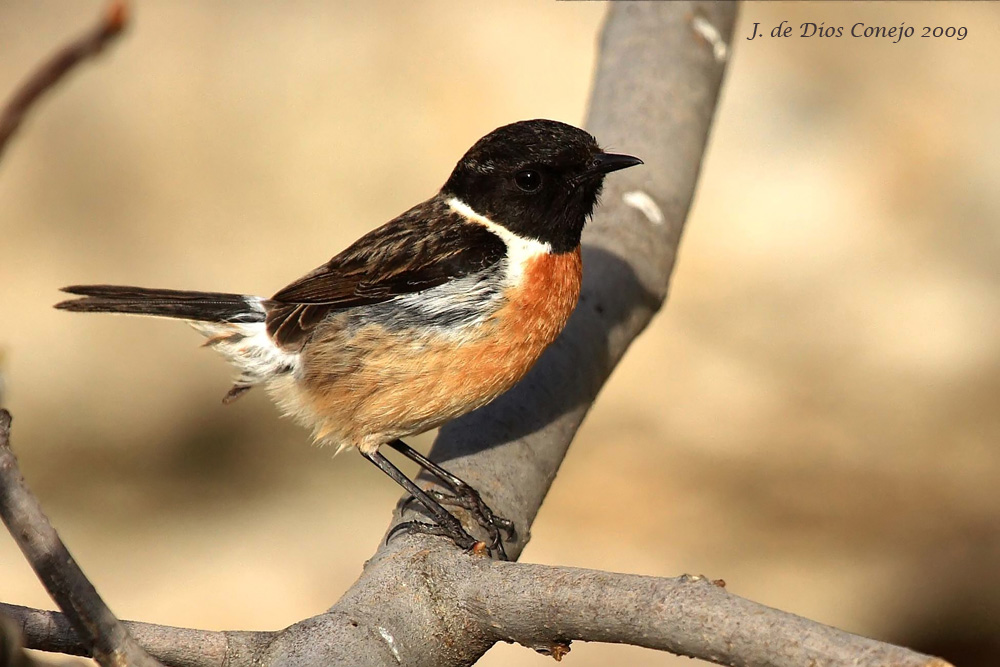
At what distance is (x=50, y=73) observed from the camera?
1297 millimetres

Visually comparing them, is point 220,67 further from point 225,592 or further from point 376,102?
point 225,592

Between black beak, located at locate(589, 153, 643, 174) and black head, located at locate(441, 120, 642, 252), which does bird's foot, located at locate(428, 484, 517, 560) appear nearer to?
black head, located at locate(441, 120, 642, 252)

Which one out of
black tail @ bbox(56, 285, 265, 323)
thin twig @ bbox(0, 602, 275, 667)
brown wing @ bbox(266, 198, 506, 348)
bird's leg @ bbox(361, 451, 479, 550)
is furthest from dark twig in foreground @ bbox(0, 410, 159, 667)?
brown wing @ bbox(266, 198, 506, 348)

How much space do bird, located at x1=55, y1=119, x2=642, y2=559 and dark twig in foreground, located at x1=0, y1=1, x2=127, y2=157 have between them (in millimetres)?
2781

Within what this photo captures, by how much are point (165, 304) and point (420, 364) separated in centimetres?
107

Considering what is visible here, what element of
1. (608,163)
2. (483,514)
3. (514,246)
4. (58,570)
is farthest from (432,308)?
(58,570)

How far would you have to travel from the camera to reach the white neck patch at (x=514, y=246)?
14.3ft

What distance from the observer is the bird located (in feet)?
13.7

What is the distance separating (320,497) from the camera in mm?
8719

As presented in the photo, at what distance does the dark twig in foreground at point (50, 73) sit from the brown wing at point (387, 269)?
2.91 m

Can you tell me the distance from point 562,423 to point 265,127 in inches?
187

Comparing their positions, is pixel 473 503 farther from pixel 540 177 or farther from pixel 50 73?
pixel 50 73

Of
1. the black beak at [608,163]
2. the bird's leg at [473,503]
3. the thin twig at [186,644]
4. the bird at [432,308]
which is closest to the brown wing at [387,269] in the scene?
the bird at [432,308]

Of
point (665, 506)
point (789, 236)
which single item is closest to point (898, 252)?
point (789, 236)
